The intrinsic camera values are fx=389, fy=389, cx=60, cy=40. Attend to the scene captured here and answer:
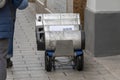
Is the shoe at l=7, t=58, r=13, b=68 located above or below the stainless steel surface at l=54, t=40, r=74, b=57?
below

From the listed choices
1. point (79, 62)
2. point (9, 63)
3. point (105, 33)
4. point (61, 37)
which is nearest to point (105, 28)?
point (105, 33)

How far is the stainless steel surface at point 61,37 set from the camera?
638cm

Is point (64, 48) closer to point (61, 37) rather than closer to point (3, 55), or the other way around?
point (61, 37)

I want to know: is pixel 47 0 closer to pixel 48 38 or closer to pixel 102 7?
pixel 102 7

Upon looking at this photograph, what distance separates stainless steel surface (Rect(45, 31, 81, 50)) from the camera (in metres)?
6.38

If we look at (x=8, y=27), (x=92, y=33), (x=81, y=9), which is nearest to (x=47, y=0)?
(x=81, y=9)

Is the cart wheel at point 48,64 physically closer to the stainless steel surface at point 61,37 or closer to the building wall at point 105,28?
the stainless steel surface at point 61,37

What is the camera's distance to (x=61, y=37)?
6422 millimetres

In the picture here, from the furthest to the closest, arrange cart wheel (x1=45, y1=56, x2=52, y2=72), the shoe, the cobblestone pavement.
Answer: the shoe, cart wheel (x1=45, y1=56, x2=52, y2=72), the cobblestone pavement

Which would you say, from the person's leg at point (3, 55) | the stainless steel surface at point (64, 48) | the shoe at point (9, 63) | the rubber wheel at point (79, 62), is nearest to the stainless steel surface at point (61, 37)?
the stainless steel surface at point (64, 48)

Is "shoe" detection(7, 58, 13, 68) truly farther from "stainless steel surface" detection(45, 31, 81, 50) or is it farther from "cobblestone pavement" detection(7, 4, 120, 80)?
"stainless steel surface" detection(45, 31, 81, 50)

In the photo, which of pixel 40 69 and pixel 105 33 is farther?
pixel 105 33

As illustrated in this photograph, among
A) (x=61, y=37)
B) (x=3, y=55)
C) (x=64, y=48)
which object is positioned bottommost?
(x=64, y=48)

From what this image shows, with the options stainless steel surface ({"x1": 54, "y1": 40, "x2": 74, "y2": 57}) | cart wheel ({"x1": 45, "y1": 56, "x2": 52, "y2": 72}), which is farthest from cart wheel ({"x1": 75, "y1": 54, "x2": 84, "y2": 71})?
cart wheel ({"x1": 45, "y1": 56, "x2": 52, "y2": 72})
